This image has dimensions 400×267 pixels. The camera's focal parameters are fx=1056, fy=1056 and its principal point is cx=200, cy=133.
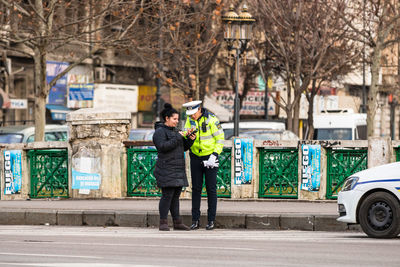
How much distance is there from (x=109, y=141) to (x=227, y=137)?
10627mm

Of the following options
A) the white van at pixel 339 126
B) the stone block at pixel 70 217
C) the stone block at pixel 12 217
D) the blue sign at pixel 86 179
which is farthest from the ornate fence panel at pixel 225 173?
the white van at pixel 339 126

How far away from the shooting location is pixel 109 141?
763 inches

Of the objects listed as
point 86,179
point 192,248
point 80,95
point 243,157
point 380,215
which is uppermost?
point 80,95

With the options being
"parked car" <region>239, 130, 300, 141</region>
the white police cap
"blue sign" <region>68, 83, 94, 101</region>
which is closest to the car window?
"parked car" <region>239, 130, 300, 141</region>

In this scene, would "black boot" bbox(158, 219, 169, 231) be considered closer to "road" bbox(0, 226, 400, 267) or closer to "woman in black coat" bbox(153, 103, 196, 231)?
"woman in black coat" bbox(153, 103, 196, 231)

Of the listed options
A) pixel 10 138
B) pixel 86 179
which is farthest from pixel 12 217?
pixel 10 138

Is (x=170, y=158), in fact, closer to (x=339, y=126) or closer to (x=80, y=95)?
(x=339, y=126)

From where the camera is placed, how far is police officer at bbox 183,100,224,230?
48.1 ft

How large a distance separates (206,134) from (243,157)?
12.9ft

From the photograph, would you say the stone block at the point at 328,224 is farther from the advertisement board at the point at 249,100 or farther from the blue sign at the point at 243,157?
the advertisement board at the point at 249,100

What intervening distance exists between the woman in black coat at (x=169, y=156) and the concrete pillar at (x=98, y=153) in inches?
183

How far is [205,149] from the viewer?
14.7m

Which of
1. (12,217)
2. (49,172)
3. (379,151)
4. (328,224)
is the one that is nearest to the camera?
(328,224)

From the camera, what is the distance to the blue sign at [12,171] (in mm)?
19969
